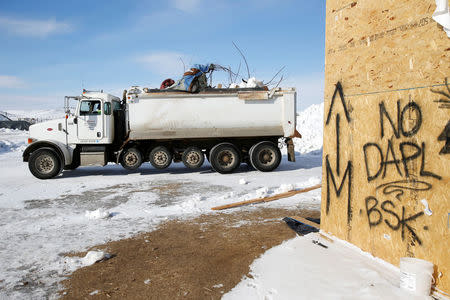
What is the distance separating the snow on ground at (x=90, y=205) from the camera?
11.9 feet

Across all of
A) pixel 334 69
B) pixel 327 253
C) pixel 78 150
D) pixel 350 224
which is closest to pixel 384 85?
pixel 334 69

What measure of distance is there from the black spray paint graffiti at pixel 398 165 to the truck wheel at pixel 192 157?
732 centimetres

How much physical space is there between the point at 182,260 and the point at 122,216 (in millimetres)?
2429

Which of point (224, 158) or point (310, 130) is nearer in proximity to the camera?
point (224, 158)

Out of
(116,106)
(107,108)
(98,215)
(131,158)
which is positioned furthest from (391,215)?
(116,106)

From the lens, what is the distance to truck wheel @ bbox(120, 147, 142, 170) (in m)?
10.1

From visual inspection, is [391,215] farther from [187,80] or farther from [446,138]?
[187,80]

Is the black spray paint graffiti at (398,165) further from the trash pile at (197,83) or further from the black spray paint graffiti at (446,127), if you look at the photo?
the trash pile at (197,83)

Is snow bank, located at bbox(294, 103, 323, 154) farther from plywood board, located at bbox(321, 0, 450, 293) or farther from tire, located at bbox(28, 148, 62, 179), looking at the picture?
plywood board, located at bbox(321, 0, 450, 293)

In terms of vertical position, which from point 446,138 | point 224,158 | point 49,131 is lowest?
point 224,158

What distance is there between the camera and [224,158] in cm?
1037

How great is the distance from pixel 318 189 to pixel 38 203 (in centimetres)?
672

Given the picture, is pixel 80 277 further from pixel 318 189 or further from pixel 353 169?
pixel 318 189

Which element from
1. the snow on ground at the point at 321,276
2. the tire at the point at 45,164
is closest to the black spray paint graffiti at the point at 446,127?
the snow on ground at the point at 321,276
